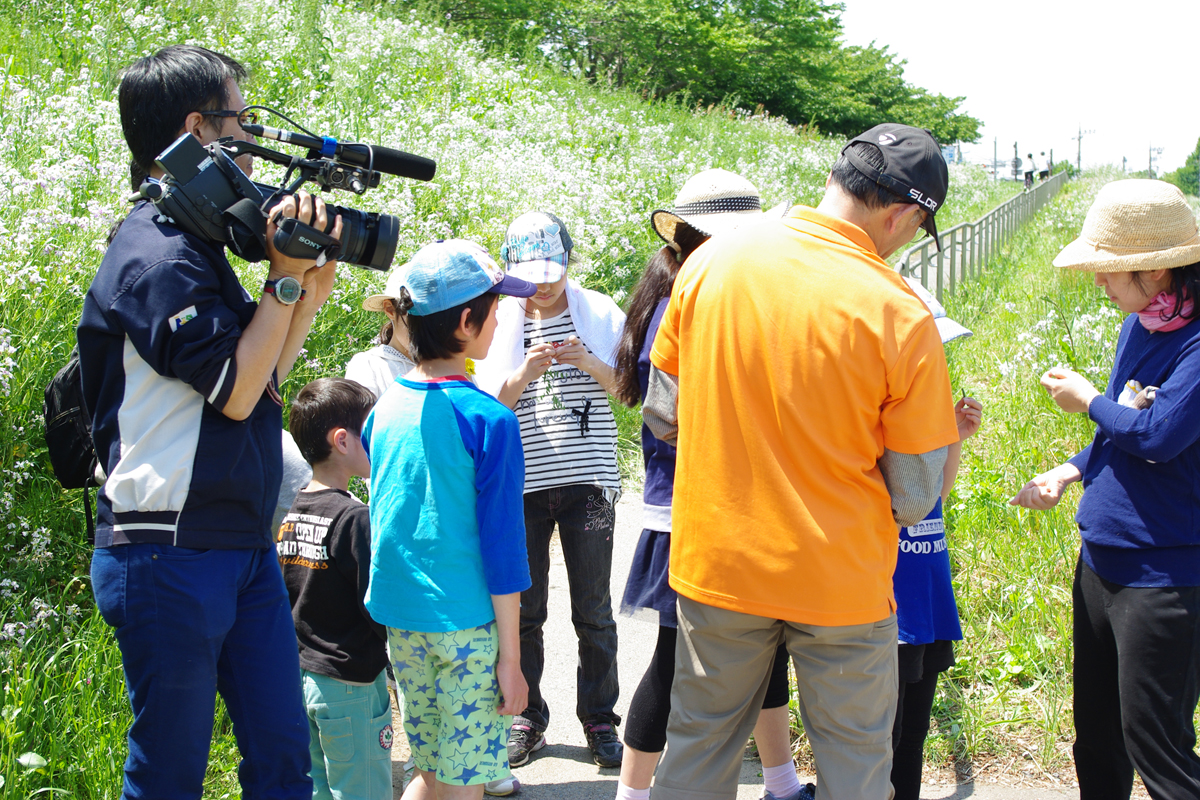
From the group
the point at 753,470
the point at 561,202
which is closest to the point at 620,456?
the point at 561,202

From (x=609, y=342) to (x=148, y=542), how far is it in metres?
1.89

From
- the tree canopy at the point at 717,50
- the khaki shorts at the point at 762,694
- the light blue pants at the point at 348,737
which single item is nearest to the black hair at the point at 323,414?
the light blue pants at the point at 348,737

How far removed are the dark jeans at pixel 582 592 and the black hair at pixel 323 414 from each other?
33.1 inches

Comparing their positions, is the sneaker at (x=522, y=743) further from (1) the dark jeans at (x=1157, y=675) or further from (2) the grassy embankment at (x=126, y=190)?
(1) the dark jeans at (x=1157, y=675)

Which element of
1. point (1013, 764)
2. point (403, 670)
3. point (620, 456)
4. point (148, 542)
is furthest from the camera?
point (620, 456)

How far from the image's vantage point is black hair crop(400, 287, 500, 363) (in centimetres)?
236

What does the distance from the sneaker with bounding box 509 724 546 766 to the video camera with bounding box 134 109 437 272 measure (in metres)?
1.95

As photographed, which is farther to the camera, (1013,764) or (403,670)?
(1013,764)

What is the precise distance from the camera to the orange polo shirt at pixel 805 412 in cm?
189

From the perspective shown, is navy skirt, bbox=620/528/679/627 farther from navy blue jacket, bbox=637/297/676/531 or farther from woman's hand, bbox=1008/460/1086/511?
woman's hand, bbox=1008/460/1086/511

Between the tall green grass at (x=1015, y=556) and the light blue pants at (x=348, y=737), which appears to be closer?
the light blue pants at (x=348, y=737)

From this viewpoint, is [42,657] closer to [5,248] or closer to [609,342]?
[5,248]

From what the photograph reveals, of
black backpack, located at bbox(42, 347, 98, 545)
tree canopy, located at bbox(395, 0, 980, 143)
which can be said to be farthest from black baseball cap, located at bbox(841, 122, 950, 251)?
tree canopy, located at bbox(395, 0, 980, 143)

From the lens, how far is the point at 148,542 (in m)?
1.91
